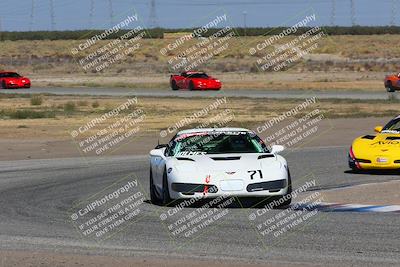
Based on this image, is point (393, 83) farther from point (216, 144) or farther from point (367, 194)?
point (216, 144)

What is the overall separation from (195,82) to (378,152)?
139 ft

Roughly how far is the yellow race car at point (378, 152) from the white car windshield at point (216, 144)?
15.2 ft

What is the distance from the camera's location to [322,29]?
154 metres

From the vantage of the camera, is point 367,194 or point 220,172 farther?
point 367,194

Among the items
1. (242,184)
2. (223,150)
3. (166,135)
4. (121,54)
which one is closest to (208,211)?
(242,184)

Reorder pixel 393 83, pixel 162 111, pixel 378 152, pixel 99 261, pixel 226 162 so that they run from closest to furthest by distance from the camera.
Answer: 1. pixel 99 261
2. pixel 226 162
3. pixel 378 152
4. pixel 162 111
5. pixel 393 83

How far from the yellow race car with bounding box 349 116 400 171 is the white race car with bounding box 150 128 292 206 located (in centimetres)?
471

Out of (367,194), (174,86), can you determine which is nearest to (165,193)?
(367,194)

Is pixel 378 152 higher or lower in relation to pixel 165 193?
lower

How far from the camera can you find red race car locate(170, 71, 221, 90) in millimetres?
62094

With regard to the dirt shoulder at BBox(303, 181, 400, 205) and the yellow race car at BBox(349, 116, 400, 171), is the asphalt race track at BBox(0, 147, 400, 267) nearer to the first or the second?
the dirt shoulder at BBox(303, 181, 400, 205)

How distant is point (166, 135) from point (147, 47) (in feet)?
315

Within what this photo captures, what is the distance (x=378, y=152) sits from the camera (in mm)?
20328

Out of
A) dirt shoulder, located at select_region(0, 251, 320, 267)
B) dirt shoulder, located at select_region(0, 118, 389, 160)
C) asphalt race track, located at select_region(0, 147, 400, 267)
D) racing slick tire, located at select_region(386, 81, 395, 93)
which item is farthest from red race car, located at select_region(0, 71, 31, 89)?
dirt shoulder, located at select_region(0, 251, 320, 267)
